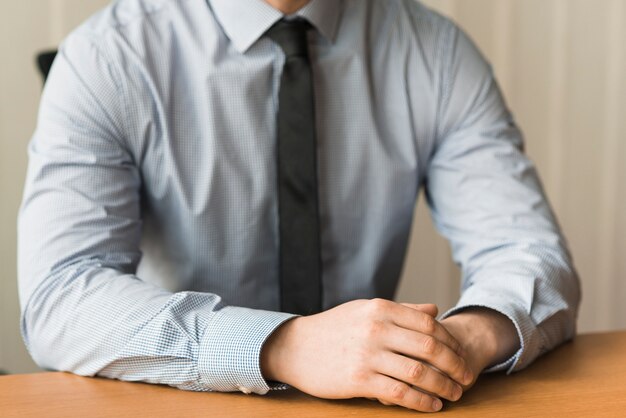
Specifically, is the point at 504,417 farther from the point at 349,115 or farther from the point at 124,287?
the point at 349,115

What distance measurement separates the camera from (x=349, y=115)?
154cm

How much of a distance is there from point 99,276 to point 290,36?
1.77 feet

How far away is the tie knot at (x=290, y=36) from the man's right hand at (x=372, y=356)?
1.86ft

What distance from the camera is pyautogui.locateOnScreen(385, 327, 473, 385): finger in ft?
3.29

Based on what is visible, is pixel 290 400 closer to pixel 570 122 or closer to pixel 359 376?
pixel 359 376

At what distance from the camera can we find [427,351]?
1.00m

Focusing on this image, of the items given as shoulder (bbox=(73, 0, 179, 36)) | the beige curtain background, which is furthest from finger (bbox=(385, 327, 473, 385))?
Result: the beige curtain background

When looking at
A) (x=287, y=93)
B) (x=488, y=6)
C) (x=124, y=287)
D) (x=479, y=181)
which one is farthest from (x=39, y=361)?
(x=488, y=6)

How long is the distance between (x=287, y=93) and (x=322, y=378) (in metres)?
0.60

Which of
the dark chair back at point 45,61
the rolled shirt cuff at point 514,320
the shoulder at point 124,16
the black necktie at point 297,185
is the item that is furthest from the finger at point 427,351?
the dark chair back at point 45,61

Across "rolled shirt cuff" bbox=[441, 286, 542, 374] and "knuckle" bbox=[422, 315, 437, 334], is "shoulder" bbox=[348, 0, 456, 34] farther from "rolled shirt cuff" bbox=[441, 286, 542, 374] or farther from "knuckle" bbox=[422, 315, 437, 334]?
"knuckle" bbox=[422, 315, 437, 334]

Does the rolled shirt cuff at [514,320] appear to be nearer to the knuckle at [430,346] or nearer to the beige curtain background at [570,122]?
the knuckle at [430,346]

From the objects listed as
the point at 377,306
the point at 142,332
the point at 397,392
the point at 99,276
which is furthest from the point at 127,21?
the point at 397,392

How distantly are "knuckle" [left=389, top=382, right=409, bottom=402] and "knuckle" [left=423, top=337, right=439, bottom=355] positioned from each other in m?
0.06
